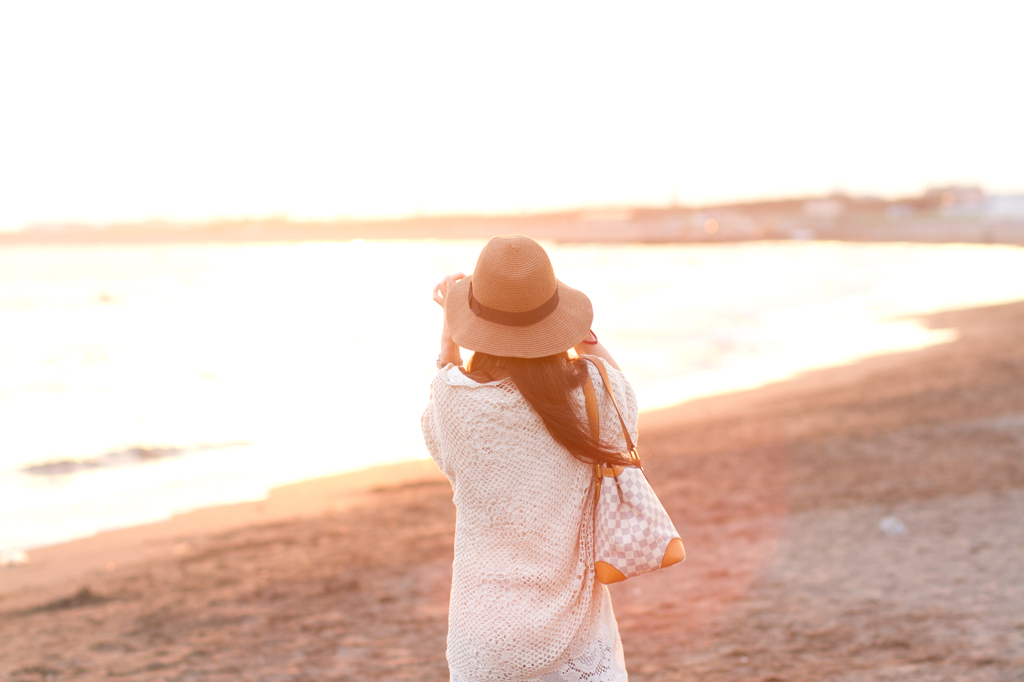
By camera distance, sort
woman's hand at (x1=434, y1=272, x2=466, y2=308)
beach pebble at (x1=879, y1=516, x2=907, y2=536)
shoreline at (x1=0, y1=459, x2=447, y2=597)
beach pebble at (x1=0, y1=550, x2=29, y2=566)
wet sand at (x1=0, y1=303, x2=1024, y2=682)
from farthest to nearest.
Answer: beach pebble at (x1=0, y1=550, x2=29, y2=566) → shoreline at (x1=0, y1=459, x2=447, y2=597) → beach pebble at (x1=879, y1=516, x2=907, y2=536) → wet sand at (x1=0, y1=303, x2=1024, y2=682) → woman's hand at (x1=434, y1=272, x2=466, y2=308)

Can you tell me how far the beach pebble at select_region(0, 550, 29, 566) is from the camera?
6336mm

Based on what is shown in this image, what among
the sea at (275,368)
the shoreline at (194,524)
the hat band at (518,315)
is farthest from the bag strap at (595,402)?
the sea at (275,368)

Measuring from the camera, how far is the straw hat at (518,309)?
189 centimetres

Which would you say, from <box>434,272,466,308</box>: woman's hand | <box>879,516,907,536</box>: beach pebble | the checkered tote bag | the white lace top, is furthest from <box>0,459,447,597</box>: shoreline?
the checkered tote bag

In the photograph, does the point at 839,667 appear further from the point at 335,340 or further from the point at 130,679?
the point at 335,340

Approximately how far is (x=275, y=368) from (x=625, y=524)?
1679 cm

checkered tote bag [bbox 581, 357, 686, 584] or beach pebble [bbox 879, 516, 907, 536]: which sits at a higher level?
checkered tote bag [bbox 581, 357, 686, 584]

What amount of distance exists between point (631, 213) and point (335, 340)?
15027 cm

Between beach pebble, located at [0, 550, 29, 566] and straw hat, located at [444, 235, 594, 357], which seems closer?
straw hat, located at [444, 235, 594, 357]

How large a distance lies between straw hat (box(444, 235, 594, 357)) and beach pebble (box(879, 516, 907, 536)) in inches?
182

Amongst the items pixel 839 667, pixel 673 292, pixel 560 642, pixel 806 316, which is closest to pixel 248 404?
pixel 839 667

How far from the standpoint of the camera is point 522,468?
1897 mm

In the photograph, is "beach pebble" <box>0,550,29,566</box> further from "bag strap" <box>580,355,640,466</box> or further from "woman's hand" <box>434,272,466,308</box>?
"bag strap" <box>580,355,640,466</box>

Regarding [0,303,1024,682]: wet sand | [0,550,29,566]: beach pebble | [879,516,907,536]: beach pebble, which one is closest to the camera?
[0,303,1024,682]: wet sand
